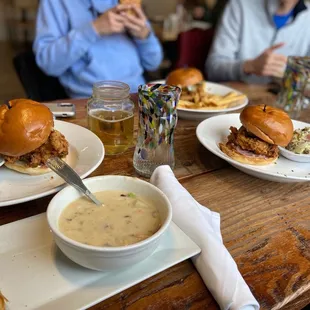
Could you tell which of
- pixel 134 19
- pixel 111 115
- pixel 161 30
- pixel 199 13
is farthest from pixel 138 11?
pixel 199 13

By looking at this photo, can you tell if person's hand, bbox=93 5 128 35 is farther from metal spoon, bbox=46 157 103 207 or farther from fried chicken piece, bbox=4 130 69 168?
metal spoon, bbox=46 157 103 207

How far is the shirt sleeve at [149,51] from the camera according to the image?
215cm

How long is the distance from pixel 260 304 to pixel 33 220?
490 millimetres

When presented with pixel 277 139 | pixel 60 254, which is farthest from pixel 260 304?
pixel 277 139

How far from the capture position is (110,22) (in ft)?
5.87

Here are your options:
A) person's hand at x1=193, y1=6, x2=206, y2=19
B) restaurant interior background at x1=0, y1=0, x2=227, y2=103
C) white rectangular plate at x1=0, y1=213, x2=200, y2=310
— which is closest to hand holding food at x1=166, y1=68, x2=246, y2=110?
white rectangular plate at x1=0, y1=213, x2=200, y2=310

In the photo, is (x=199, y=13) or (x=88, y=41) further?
(x=199, y=13)

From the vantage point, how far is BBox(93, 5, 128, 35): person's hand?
5.82 feet

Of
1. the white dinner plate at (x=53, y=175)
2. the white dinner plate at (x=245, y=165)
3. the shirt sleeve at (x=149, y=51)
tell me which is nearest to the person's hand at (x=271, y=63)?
the shirt sleeve at (x=149, y=51)

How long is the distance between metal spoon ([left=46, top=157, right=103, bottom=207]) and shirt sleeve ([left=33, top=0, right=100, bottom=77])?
1.09 metres

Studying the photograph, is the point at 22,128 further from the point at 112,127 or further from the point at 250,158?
the point at 250,158

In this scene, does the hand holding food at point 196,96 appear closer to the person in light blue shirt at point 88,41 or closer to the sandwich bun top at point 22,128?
the person in light blue shirt at point 88,41

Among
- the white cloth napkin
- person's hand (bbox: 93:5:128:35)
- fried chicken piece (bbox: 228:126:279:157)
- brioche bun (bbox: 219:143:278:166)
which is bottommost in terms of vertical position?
brioche bun (bbox: 219:143:278:166)

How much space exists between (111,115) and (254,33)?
165 centimetres
